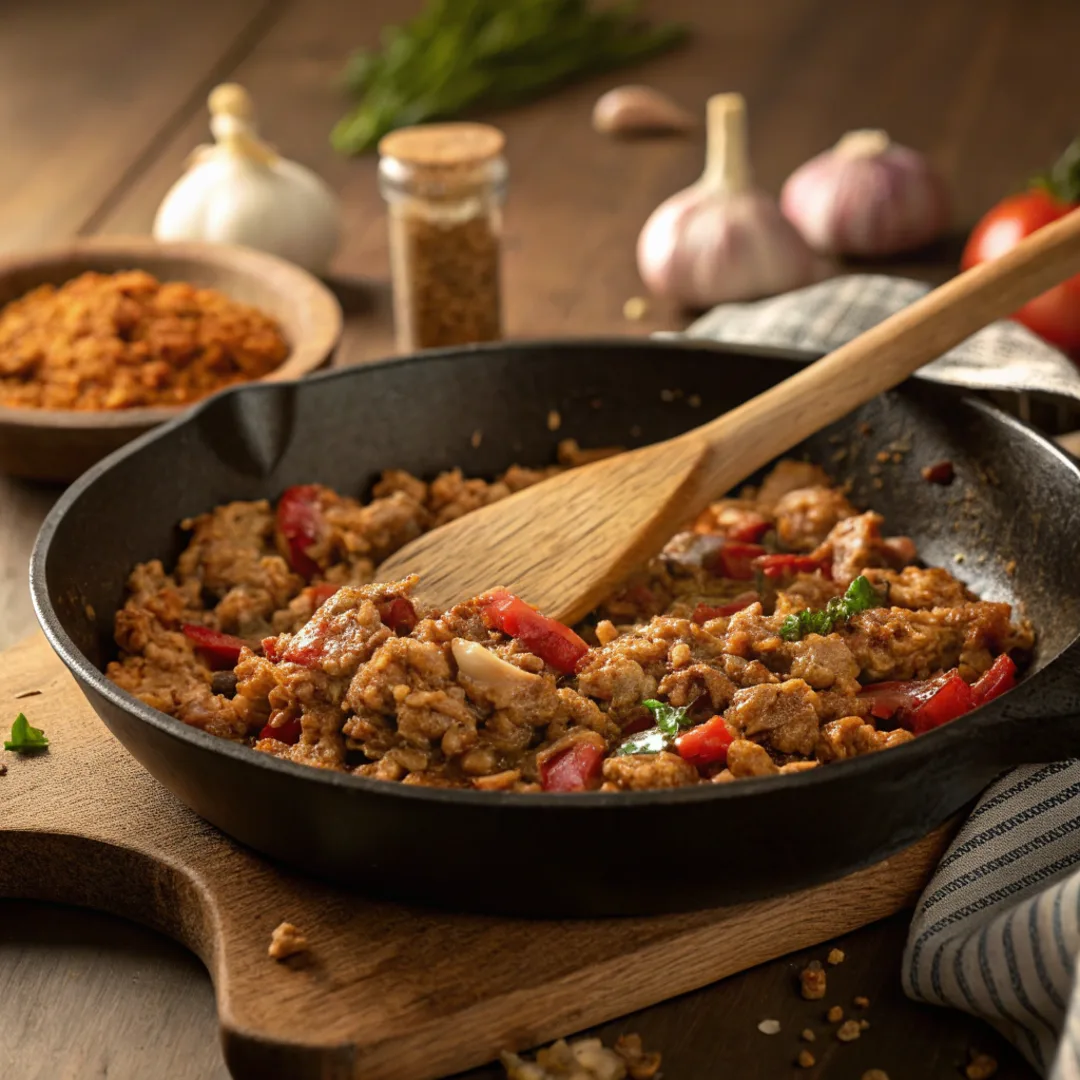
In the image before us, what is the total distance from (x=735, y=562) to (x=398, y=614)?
0.70 meters

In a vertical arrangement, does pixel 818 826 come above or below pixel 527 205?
above

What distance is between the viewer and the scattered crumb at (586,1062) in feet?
6.06

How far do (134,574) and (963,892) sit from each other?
1.36m

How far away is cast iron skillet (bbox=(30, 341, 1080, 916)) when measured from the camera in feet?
5.71

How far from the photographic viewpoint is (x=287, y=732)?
7.02ft

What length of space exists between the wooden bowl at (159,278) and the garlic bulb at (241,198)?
17 cm

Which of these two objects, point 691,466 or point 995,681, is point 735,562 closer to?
point 691,466

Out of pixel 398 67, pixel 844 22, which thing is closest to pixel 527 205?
pixel 398 67

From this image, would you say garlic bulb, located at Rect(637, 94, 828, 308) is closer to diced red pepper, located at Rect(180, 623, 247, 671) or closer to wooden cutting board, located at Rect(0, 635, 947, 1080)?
diced red pepper, located at Rect(180, 623, 247, 671)

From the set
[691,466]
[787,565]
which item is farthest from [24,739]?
[787,565]

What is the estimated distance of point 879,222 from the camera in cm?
418

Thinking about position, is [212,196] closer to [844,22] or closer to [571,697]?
[571,697]

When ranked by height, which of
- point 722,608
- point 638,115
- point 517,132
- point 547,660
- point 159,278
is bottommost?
point 517,132

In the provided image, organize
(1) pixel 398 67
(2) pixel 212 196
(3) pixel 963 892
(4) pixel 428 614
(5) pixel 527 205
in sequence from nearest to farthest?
(3) pixel 963 892 → (4) pixel 428 614 → (2) pixel 212 196 → (5) pixel 527 205 → (1) pixel 398 67
